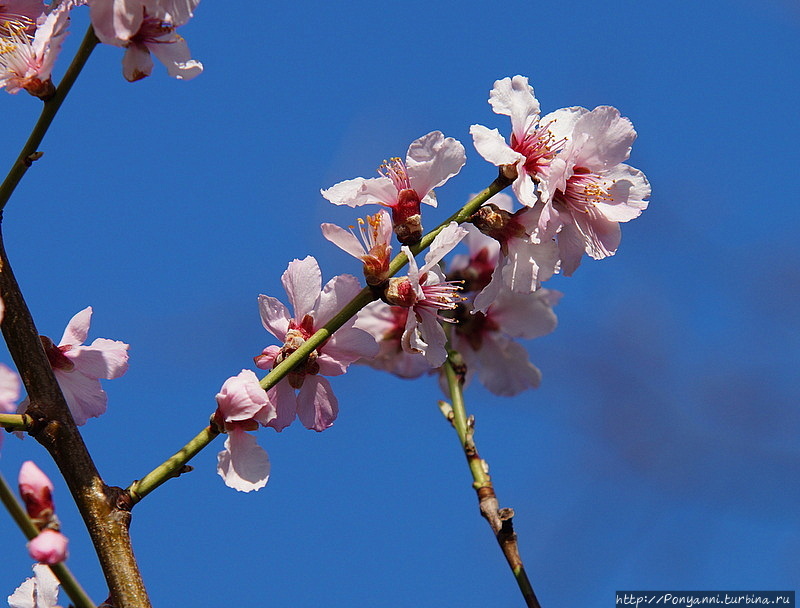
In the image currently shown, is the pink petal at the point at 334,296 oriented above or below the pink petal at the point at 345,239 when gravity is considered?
below

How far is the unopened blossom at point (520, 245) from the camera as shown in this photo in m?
1.69

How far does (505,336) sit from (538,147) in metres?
1.06

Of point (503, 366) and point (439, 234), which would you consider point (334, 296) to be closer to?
point (439, 234)

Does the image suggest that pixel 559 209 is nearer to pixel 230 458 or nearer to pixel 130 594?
pixel 230 458

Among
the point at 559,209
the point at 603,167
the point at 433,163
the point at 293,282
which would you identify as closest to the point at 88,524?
the point at 293,282

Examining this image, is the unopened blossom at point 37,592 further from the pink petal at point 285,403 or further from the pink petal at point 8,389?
the pink petal at point 285,403

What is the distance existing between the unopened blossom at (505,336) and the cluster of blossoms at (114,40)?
51.2 inches

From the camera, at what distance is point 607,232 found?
179 centimetres

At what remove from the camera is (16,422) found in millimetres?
1314

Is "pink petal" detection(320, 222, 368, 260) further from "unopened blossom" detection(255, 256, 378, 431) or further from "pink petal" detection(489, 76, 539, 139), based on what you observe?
"pink petal" detection(489, 76, 539, 139)

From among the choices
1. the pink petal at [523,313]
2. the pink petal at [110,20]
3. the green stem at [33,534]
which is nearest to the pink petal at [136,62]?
the pink petal at [110,20]

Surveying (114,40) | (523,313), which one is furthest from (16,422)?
(523,313)

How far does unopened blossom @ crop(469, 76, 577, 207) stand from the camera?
5.38ft

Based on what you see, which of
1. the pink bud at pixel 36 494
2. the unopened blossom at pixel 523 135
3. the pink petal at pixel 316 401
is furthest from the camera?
the pink petal at pixel 316 401
